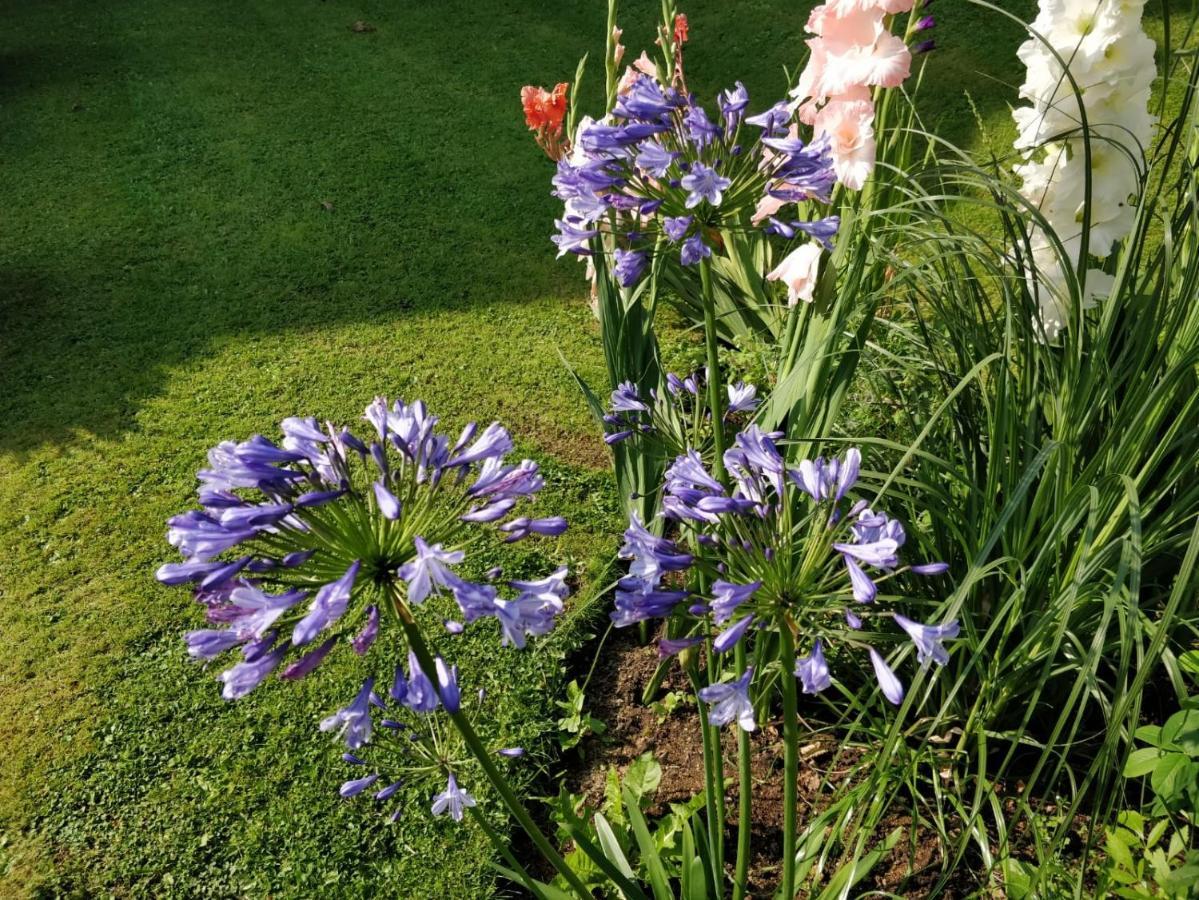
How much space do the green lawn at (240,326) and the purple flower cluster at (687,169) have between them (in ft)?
5.06

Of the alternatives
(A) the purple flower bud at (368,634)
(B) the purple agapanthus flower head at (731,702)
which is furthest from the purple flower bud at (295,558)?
(B) the purple agapanthus flower head at (731,702)

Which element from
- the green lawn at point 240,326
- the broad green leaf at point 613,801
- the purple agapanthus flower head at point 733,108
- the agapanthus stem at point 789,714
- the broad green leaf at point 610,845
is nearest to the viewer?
the agapanthus stem at point 789,714

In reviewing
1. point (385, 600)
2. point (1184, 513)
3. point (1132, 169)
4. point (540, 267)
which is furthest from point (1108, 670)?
point (540, 267)

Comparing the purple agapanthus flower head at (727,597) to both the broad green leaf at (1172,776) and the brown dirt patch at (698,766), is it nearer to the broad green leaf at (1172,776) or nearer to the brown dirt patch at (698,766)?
the broad green leaf at (1172,776)

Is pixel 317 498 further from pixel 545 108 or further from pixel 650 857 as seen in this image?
pixel 545 108

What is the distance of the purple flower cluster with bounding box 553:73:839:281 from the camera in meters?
1.39

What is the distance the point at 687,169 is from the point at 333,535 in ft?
2.49

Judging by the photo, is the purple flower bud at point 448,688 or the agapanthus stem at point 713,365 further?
the agapanthus stem at point 713,365

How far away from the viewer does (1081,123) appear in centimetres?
204

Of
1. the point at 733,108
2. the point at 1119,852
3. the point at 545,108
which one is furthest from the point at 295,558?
the point at 545,108

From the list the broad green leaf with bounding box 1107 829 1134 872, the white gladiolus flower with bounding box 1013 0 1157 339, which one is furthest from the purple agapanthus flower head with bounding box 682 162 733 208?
the broad green leaf with bounding box 1107 829 1134 872

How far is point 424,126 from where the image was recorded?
227 inches

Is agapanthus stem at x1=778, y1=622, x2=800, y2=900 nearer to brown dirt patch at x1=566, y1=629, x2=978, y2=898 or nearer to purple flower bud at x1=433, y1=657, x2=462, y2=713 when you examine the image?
purple flower bud at x1=433, y1=657, x2=462, y2=713

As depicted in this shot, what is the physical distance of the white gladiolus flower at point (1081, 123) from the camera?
2072 millimetres
